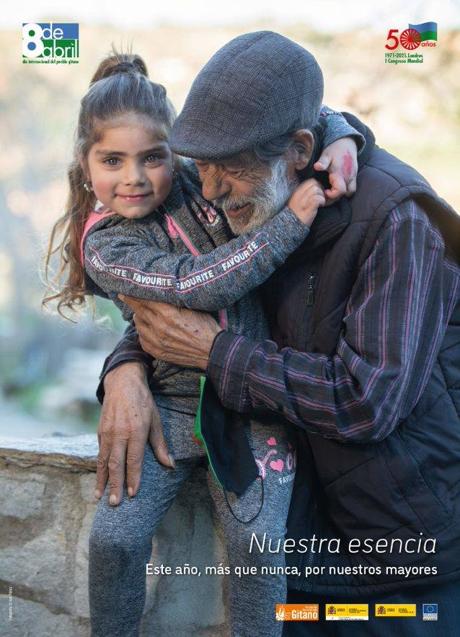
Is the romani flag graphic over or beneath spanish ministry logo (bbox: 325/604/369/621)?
over

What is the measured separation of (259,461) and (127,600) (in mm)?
479

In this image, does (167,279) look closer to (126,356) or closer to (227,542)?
(126,356)

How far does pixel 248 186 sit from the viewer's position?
1882 mm

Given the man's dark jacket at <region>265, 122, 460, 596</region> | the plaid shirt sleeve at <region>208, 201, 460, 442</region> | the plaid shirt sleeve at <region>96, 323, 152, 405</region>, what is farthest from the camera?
the plaid shirt sleeve at <region>96, 323, 152, 405</region>

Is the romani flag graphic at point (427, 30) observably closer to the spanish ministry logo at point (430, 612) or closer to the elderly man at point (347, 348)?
the elderly man at point (347, 348)

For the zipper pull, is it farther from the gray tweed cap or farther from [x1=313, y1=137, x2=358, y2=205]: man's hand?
the gray tweed cap

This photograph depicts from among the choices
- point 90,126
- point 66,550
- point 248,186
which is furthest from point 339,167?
point 66,550

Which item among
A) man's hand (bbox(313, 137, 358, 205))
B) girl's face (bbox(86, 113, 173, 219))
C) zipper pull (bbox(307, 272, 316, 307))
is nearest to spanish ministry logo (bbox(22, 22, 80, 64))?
girl's face (bbox(86, 113, 173, 219))

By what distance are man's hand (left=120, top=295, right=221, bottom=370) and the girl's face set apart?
251mm

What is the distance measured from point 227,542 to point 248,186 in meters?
0.88

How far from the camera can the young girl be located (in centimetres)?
187

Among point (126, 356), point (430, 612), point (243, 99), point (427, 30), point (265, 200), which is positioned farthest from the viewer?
point (427, 30)

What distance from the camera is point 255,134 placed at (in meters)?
1.80

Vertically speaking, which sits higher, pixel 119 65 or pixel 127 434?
pixel 119 65
